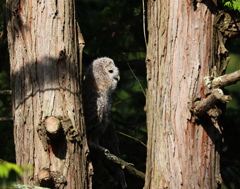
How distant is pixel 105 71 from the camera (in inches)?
230

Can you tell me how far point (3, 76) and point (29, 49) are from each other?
7.26 ft

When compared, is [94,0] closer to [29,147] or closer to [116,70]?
[116,70]

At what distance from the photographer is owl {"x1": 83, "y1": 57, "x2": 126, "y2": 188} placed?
18.1 ft

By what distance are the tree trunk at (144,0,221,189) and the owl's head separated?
1568 millimetres

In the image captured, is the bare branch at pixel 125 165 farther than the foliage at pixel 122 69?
No

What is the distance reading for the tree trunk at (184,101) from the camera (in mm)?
4180

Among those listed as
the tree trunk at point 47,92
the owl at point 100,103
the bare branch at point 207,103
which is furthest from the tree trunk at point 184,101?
the owl at point 100,103

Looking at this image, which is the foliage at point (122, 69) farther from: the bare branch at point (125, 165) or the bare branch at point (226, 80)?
the bare branch at point (226, 80)

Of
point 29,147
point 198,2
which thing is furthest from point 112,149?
point 198,2

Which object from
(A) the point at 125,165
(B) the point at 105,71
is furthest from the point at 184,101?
(B) the point at 105,71

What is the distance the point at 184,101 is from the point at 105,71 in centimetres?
188

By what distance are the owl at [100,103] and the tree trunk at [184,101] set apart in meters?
1.34

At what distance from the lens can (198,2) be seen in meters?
4.22

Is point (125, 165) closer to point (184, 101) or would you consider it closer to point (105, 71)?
point (184, 101)
